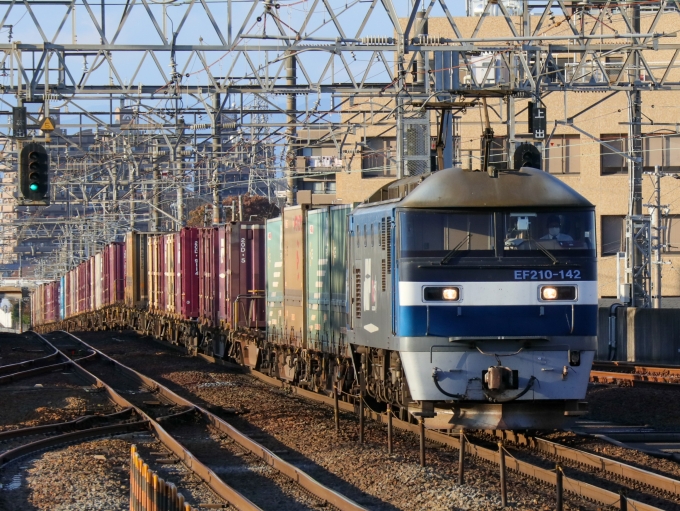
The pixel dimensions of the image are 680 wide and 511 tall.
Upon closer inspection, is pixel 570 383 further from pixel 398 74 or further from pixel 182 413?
pixel 398 74

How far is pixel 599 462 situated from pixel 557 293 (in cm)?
177

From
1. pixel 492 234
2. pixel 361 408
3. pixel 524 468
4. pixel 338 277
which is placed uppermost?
pixel 492 234

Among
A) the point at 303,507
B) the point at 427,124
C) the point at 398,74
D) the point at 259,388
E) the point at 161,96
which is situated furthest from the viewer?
the point at 161,96

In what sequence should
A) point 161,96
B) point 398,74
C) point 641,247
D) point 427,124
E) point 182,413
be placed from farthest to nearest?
point 641,247 < point 161,96 < point 398,74 < point 427,124 < point 182,413

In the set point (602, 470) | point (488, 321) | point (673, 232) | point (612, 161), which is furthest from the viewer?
point (612, 161)

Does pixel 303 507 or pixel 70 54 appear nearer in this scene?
pixel 303 507

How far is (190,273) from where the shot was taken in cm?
2998

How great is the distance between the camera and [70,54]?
24.2 metres

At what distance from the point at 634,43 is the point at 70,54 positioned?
1184cm

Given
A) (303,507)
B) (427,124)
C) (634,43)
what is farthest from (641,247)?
(303,507)

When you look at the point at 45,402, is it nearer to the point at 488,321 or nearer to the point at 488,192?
the point at 488,321

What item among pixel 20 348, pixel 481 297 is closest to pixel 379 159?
pixel 20 348

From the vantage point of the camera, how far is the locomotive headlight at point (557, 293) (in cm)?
1152

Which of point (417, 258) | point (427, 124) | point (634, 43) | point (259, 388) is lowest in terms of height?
point (259, 388)
